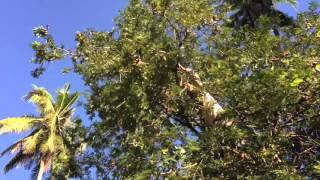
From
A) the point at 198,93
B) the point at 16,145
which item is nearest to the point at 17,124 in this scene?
the point at 16,145

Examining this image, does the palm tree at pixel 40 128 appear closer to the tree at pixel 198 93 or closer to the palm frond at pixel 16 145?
the palm frond at pixel 16 145

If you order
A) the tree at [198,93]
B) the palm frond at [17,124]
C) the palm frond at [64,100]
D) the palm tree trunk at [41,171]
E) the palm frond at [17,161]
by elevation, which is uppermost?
the palm frond at [64,100]

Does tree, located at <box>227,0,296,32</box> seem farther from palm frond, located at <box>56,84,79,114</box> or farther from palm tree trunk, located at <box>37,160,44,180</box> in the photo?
palm tree trunk, located at <box>37,160,44,180</box>

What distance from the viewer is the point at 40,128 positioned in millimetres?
25812

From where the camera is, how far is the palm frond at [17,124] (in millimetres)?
25188

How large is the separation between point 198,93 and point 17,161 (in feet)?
52.3

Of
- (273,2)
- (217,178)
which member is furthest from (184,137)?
(273,2)

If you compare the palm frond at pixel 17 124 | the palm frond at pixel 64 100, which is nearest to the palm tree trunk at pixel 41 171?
the palm frond at pixel 17 124

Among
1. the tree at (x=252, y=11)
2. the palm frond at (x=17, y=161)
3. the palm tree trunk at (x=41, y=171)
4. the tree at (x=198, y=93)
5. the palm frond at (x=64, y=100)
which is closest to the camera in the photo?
the tree at (x=198, y=93)

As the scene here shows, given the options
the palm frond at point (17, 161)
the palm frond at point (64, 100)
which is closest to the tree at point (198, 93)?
the palm frond at point (17, 161)

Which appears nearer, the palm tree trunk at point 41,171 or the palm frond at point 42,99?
the palm tree trunk at point 41,171

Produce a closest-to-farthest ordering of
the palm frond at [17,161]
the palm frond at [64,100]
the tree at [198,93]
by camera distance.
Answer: the tree at [198,93]
the palm frond at [17,161]
the palm frond at [64,100]

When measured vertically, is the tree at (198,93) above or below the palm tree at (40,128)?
below

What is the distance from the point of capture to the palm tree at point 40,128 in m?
24.0
